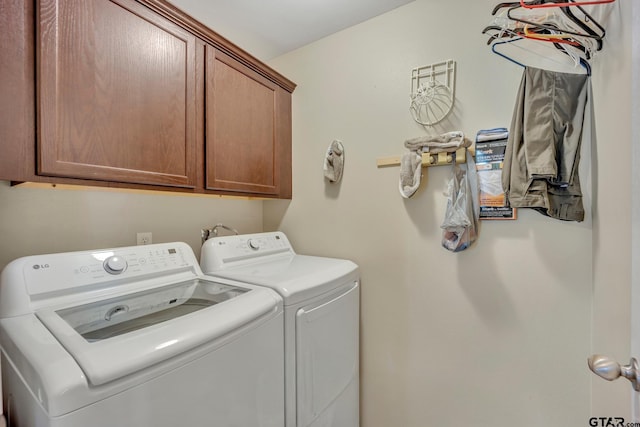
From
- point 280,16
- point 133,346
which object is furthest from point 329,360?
point 280,16

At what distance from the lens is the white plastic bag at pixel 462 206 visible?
1320 mm

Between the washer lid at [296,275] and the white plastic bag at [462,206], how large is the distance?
0.57 meters

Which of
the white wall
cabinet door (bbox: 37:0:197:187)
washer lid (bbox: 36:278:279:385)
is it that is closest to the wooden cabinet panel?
cabinet door (bbox: 37:0:197:187)

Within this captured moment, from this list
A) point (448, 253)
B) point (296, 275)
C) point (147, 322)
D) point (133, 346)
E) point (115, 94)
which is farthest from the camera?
point (448, 253)

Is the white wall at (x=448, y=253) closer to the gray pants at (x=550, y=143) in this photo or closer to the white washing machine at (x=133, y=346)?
the gray pants at (x=550, y=143)

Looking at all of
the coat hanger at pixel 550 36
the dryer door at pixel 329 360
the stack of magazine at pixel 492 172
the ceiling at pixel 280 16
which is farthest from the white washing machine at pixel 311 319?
the ceiling at pixel 280 16

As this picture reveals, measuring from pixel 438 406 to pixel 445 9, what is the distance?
7.14 feet

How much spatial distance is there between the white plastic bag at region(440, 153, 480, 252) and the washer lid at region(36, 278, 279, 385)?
92 centimetres

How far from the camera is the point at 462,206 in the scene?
1.32 metres

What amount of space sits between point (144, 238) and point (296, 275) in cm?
93

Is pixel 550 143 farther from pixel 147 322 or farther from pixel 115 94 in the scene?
pixel 115 94

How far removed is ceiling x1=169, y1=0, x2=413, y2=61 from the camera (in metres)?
1.55

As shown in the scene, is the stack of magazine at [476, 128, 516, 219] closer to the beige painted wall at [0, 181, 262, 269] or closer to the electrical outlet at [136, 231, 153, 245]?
the beige painted wall at [0, 181, 262, 269]

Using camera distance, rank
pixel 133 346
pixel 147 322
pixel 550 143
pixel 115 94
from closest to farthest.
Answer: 1. pixel 133 346
2. pixel 147 322
3. pixel 550 143
4. pixel 115 94
